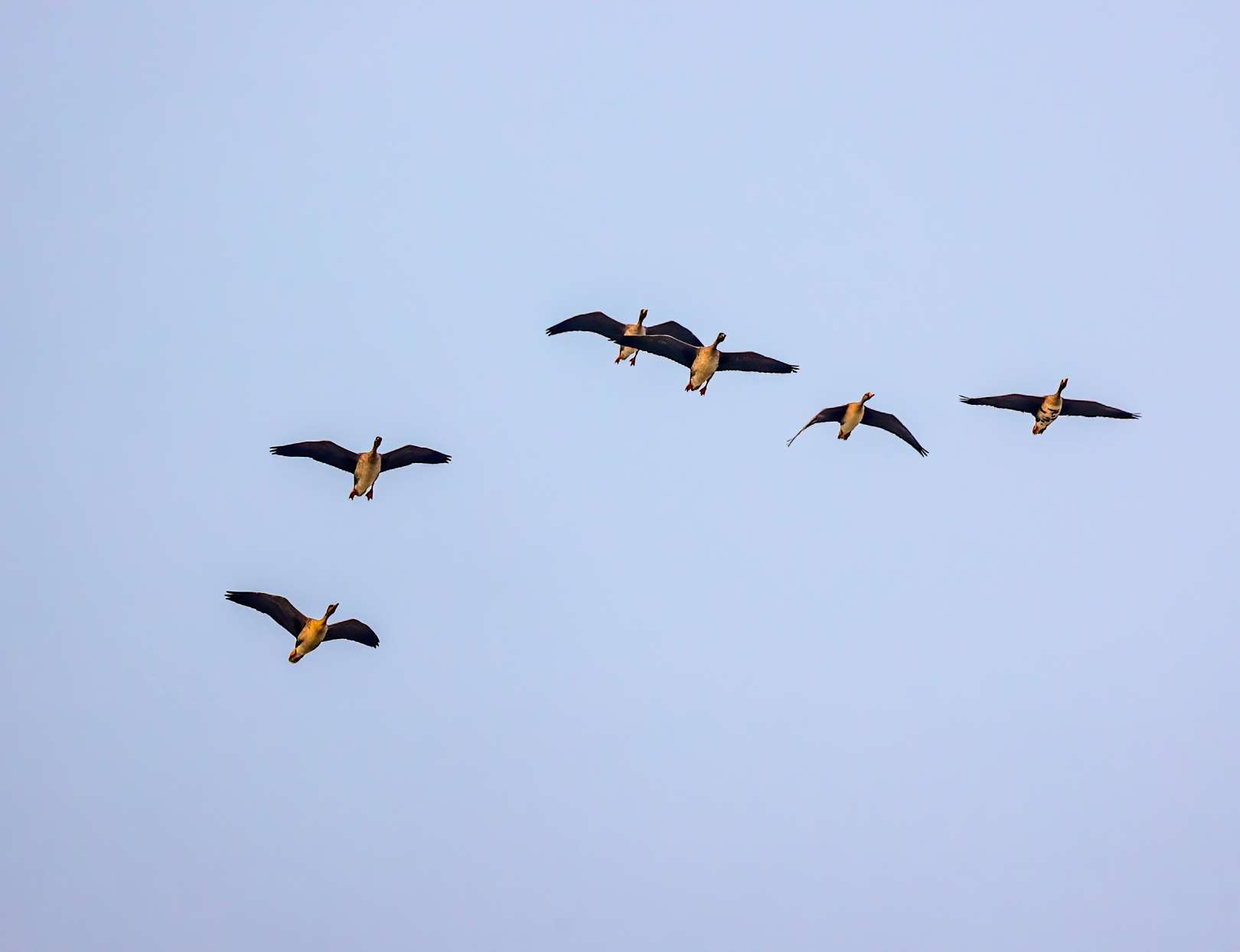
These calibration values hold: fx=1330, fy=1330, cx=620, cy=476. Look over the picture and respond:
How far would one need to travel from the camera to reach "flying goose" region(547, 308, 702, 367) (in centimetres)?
4341

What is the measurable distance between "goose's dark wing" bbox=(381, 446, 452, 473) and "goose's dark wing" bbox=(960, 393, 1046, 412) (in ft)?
55.5

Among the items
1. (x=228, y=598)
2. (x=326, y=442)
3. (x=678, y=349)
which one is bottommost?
(x=228, y=598)

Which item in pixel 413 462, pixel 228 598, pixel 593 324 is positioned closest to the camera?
pixel 228 598

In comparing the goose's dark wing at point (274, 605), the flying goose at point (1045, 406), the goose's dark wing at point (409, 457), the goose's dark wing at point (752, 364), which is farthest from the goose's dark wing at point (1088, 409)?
the goose's dark wing at point (274, 605)

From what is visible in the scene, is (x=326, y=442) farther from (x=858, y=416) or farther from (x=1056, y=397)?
(x=1056, y=397)

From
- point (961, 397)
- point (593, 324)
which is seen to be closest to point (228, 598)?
point (593, 324)

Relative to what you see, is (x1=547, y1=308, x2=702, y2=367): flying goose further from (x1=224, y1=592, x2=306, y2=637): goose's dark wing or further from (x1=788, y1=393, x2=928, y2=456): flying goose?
(x1=224, y1=592, x2=306, y2=637): goose's dark wing

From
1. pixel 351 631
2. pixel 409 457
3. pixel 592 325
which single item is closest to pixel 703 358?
pixel 592 325

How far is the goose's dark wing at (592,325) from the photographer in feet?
142

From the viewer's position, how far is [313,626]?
38875 millimetres

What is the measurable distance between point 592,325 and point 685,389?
4333 millimetres

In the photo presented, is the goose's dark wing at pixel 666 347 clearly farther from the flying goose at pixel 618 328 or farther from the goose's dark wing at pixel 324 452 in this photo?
the goose's dark wing at pixel 324 452

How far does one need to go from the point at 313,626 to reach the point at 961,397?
69.2ft

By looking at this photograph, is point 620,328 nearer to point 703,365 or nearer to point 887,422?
point 703,365
